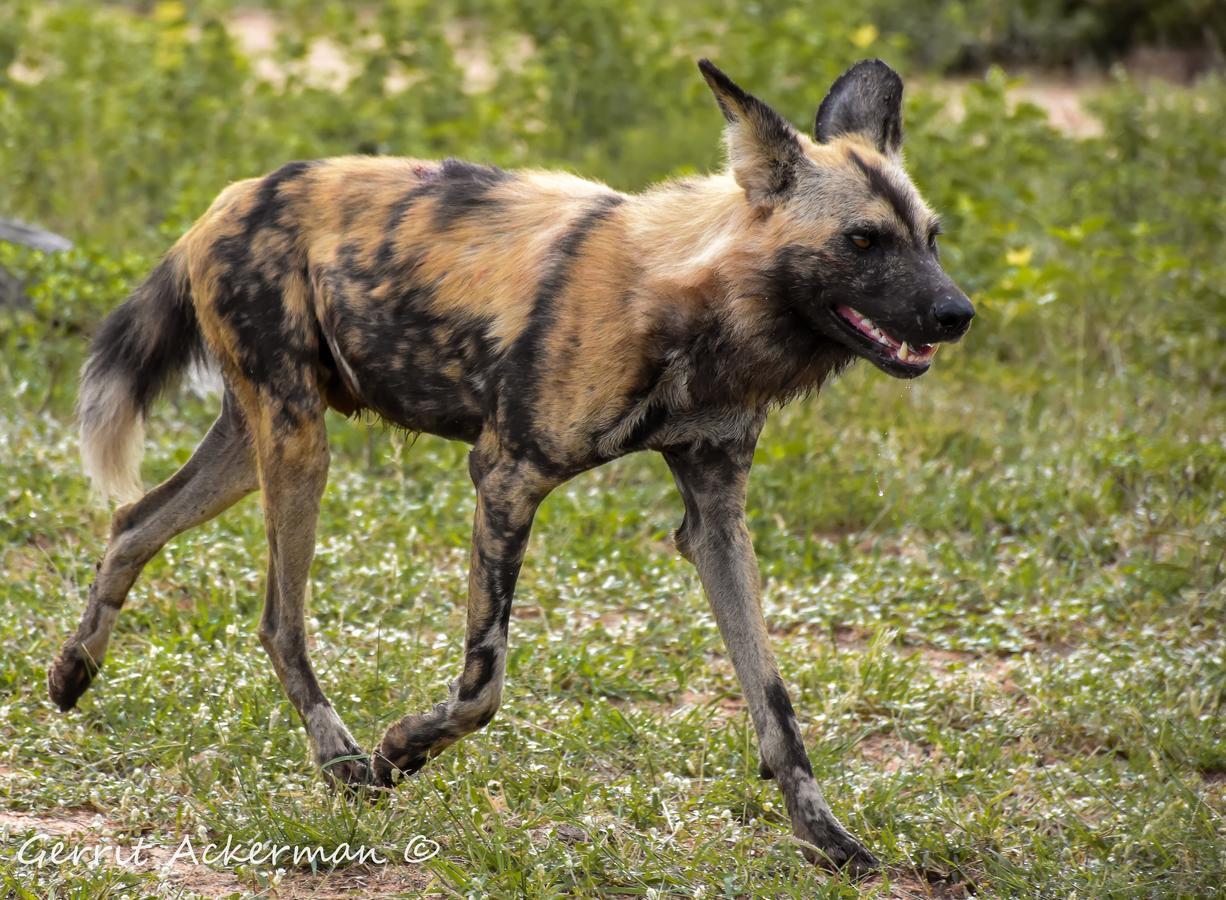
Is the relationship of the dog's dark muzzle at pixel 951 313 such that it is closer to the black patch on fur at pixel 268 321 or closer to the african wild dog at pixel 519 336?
the african wild dog at pixel 519 336

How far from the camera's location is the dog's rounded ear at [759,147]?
3068 millimetres

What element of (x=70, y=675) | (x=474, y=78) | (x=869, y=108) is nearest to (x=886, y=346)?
(x=869, y=108)

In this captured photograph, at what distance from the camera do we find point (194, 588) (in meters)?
4.30

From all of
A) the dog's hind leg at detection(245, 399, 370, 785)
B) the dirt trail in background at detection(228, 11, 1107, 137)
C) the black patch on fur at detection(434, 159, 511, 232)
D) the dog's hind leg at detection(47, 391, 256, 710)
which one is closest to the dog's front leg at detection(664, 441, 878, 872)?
the black patch on fur at detection(434, 159, 511, 232)

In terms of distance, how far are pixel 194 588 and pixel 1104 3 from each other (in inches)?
372

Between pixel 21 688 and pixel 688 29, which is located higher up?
pixel 688 29

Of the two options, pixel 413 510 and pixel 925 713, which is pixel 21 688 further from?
pixel 925 713

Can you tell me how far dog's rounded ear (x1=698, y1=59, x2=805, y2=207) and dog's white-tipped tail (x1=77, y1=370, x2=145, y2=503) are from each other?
1.64m

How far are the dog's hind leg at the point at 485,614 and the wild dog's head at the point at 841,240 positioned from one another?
63cm

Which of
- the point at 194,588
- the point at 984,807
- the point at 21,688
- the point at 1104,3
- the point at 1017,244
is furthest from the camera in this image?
the point at 1104,3

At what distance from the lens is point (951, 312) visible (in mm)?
2992

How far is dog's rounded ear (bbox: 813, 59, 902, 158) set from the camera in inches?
133

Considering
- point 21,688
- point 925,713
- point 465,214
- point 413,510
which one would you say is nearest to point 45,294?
point 413,510

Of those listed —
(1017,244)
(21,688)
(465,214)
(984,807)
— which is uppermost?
(465,214)
